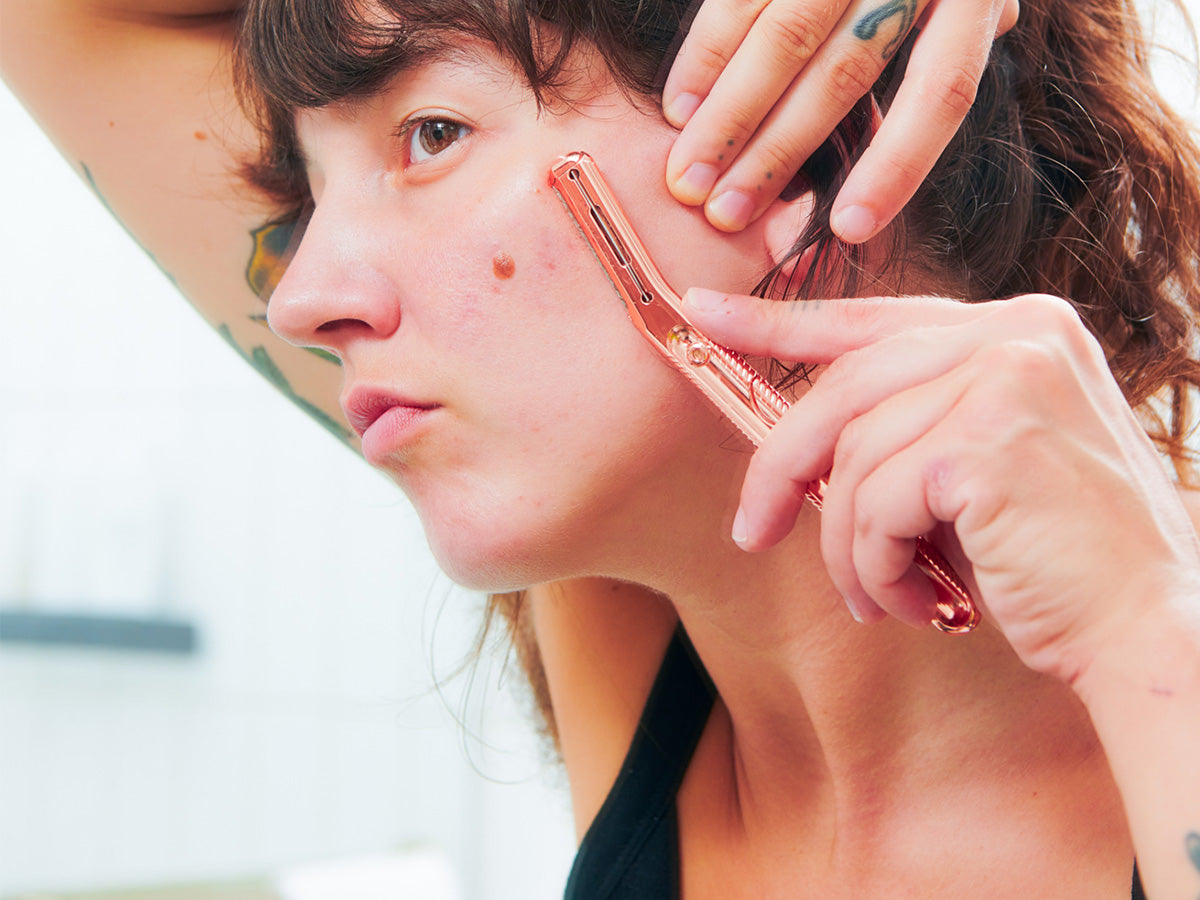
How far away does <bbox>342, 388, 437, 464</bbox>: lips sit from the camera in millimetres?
713

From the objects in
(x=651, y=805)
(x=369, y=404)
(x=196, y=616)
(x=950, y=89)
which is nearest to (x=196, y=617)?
(x=196, y=616)

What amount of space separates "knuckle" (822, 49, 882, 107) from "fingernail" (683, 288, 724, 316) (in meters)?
0.15

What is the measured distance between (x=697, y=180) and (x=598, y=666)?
1.88ft

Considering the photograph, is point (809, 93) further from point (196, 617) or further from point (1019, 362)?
point (196, 617)

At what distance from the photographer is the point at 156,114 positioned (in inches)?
42.5

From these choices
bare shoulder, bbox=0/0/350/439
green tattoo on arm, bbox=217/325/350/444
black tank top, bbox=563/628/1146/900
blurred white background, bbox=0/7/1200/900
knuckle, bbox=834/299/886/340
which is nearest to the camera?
knuckle, bbox=834/299/886/340

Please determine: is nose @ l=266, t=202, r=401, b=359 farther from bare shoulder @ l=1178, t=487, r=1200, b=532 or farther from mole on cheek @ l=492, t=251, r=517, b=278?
bare shoulder @ l=1178, t=487, r=1200, b=532

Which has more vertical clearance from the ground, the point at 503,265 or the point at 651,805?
the point at 503,265

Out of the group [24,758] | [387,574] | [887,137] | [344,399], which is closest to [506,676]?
[344,399]

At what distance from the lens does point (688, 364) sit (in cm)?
65

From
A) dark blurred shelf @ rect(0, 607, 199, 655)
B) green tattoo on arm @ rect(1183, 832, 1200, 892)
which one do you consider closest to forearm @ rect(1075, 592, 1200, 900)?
green tattoo on arm @ rect(1183, 832, 1200, 892)

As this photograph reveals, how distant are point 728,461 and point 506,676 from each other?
688 millimetres

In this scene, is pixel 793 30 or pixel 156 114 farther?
pixel 156 114

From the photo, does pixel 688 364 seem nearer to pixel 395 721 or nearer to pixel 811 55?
pixel 811 55
